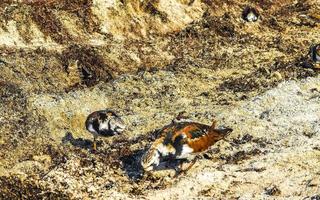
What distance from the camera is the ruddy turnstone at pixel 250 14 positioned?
18.5 meters

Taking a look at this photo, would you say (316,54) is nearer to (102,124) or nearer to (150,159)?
(102,124)

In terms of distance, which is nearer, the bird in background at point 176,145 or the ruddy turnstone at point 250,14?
the bird in background at point 176,145

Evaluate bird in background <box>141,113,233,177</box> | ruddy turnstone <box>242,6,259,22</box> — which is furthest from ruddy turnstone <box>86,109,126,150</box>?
ruddy turnstone <box>242,6,259,22</box>

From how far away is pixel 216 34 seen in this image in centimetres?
1806

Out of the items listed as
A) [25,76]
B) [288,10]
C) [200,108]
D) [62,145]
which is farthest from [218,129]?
[288,10]

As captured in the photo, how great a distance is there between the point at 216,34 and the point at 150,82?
322 centimetres

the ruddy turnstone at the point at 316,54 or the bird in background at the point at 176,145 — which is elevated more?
the ruddy turnstone at the point at 316,54

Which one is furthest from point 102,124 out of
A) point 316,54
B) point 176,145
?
point 316,54

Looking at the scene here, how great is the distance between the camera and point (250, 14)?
60.8 feet

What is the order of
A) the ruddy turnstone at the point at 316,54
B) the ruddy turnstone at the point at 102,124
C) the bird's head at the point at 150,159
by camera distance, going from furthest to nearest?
the ruddy turnstone at the point at 316,54 → the ruddy turnstone at the point at 102,124 → the bird's head at the point at 150,159

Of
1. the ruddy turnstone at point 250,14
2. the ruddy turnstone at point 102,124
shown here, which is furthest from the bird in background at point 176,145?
the ruddy turnstone at point 250,14

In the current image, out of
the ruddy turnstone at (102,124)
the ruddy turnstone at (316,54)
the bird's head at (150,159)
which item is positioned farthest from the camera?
the ruddy turnstone at (316,54)

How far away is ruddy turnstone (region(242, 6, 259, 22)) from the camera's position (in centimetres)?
1853

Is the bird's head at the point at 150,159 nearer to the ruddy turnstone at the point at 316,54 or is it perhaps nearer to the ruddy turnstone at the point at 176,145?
the ruddy turnstone at the point at 176,145
